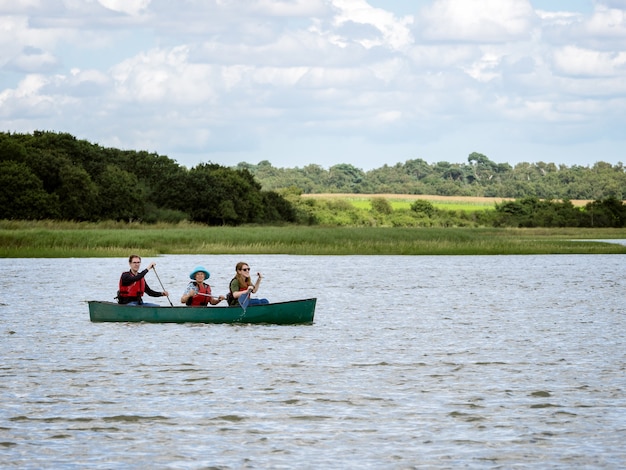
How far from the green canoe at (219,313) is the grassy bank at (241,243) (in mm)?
31633

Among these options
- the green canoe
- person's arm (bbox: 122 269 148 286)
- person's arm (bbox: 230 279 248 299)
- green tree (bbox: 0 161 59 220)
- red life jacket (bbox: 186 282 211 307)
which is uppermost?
green tree (bbox: 0 161 59 220)

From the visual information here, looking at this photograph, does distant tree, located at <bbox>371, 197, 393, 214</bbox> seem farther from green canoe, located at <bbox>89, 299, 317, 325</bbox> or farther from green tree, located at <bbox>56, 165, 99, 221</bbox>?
green canoe, located at <bbox>89, 299, 317, 325</bbox>

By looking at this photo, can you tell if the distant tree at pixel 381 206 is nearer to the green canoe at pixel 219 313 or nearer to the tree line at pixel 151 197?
the tree line at pixel 151 197

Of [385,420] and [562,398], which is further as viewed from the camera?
[562,398]

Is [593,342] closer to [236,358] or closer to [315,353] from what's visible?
[315,353]

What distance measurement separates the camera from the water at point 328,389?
12.0 metres

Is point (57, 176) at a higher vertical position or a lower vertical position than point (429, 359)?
higher

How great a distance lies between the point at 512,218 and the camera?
4934 inches

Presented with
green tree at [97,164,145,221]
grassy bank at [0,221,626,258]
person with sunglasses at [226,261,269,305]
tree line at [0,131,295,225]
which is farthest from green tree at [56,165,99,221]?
person with sunglasses at [226,261,269,305]

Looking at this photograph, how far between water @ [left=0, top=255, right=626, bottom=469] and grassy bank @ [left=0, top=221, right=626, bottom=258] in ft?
78.4

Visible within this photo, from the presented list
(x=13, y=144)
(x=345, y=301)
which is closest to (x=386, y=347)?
(x=345, y=301)

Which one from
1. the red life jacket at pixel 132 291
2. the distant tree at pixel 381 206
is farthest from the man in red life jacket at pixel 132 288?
the distant tree at pixel 381 206

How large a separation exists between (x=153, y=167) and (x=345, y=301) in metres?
78.1

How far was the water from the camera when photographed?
39.4ft
